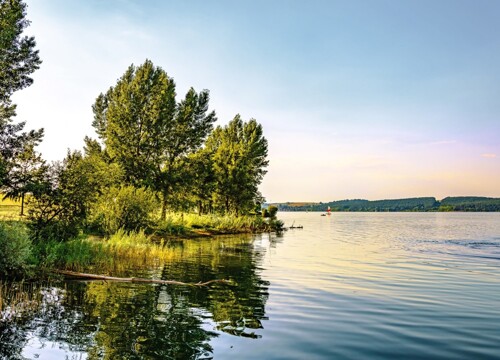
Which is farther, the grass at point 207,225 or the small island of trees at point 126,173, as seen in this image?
the grass at point 207,225

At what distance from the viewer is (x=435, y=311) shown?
1329 cm

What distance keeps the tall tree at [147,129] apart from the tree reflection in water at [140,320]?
3096 centimetres

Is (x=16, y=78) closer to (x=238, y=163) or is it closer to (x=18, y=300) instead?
(x=18, y=300)

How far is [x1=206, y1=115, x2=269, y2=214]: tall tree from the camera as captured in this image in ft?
213

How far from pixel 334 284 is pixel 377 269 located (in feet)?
21.0

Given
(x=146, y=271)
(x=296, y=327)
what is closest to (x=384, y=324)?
(x=296, y=327)

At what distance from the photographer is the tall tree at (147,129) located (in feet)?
151

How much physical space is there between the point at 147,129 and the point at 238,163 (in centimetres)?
2061

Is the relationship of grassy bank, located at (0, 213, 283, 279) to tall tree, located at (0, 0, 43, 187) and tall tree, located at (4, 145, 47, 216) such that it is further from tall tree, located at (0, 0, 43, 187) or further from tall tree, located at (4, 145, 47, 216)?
tall tree, located at (0, 0, 43, 187)

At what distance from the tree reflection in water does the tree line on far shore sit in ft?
26.6

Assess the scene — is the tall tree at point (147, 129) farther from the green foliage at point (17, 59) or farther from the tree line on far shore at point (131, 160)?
the green foliage at point (17, 59)

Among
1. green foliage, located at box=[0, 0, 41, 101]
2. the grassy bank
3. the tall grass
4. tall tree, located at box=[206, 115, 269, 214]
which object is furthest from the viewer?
tall tree, located at box=[206, 115, 269, 214]

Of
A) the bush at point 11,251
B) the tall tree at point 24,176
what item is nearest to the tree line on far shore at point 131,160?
the tall tree at point 24,176

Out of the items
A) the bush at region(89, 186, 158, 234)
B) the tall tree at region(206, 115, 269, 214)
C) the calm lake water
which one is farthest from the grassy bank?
the tall tree at region(206, 115, 269, 214)
